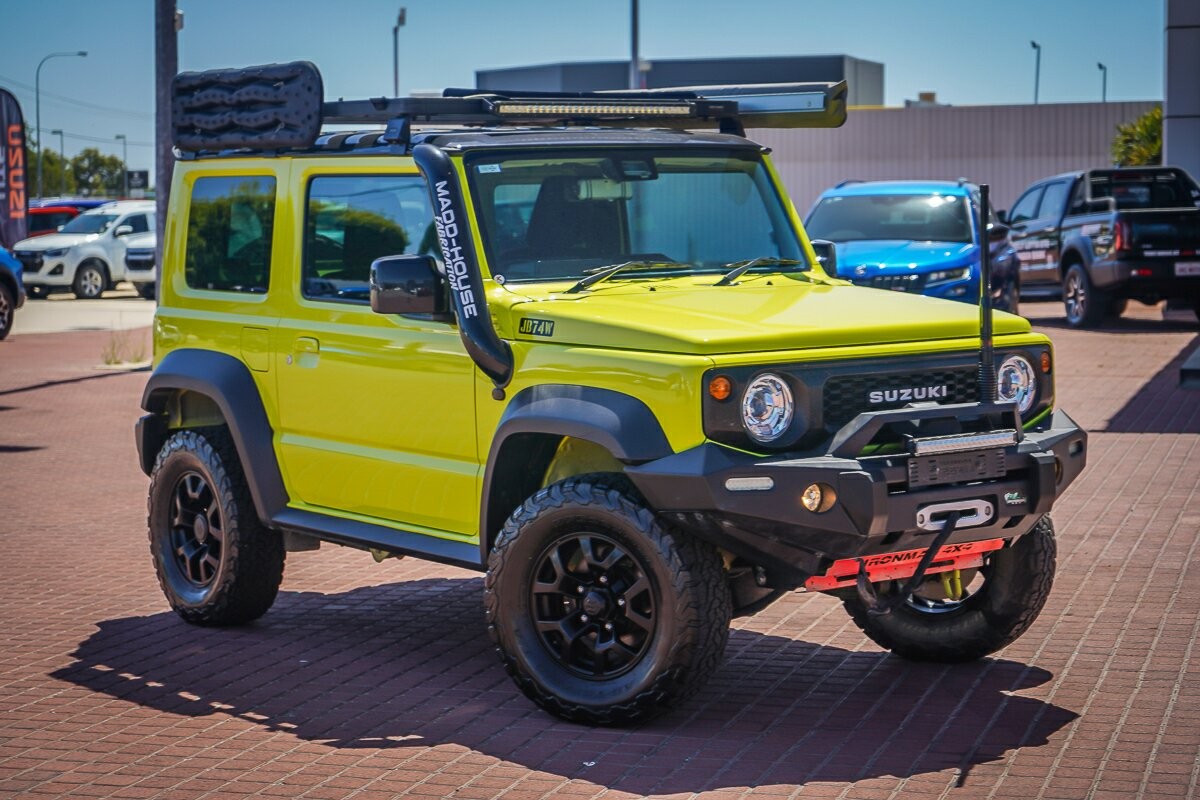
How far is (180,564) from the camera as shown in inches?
315

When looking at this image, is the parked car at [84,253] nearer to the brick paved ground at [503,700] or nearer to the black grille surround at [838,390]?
the brick paved ground at [503,700]

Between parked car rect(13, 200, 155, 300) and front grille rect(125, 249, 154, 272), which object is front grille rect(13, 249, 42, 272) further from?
front grille rect(125, 249, 154, 272)

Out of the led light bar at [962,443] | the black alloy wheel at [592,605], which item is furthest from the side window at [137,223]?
the led light bar at [962,443]

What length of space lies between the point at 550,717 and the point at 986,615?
1.75 m

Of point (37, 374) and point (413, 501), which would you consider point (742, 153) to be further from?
point (37, 374)

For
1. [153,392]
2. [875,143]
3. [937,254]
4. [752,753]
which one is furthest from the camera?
[875,143]

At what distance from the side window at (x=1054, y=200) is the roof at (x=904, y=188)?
4.91 metres

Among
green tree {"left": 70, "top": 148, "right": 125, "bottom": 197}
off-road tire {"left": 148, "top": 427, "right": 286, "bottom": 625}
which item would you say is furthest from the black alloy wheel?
green tree {"left": 70, "top": 148, "right": 125, "bottom": 197}

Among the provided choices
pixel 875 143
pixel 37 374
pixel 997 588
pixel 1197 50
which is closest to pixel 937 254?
pixel 1197 50

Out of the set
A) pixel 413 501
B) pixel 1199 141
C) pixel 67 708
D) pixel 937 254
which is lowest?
pixel 67 708

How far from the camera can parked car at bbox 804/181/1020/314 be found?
17.6 m

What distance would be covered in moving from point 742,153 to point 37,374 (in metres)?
14.9

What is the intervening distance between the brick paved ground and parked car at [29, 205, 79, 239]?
2997 centimetres

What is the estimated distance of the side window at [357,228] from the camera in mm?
6898
